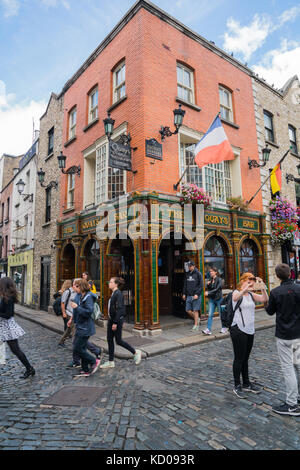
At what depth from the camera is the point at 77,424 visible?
3371 mm

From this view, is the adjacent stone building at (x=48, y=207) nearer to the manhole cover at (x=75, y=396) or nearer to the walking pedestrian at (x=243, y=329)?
the manhole cover at (x=75, y=396)

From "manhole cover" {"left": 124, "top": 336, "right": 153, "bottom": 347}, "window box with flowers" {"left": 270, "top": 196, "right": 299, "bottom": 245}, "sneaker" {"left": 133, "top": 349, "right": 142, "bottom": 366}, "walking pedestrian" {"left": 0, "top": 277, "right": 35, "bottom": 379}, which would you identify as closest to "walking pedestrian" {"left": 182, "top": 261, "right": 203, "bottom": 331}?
"manhole cover" {"left": 124, "top": 336, "right": 153, "bottom": 347}

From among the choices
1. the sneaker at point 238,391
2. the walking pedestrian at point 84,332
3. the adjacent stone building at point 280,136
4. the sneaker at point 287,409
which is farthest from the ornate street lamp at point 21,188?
the sneaker at point 287,409

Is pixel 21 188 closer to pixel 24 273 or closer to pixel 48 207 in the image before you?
pixel 48 207

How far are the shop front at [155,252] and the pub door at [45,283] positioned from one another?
1.92 metres

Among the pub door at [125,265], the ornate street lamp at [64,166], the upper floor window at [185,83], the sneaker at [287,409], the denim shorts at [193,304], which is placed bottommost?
the sneaker at [287,409]

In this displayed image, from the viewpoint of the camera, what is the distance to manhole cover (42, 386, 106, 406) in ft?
13.0

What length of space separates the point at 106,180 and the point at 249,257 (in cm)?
740

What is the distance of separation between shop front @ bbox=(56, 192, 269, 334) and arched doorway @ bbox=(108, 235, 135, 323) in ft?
0.12

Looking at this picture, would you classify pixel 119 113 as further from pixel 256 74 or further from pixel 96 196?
pixel 256 74

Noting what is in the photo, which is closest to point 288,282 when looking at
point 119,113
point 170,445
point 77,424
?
point 170,445

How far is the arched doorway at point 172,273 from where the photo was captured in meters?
10.1

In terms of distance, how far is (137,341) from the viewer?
7.43m
